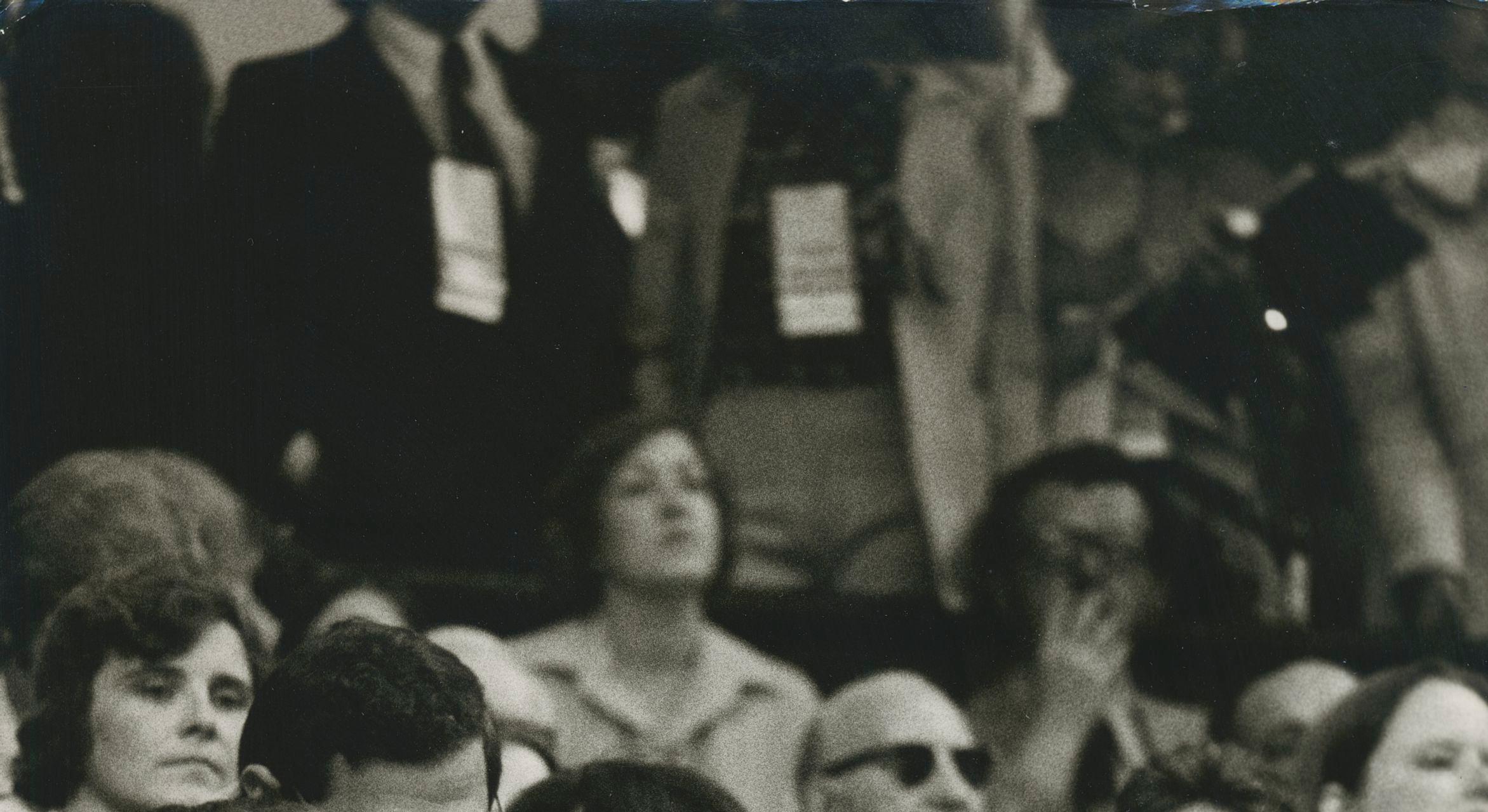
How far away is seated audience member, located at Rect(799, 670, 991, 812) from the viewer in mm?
2521

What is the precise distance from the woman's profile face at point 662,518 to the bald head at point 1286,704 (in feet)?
3.42

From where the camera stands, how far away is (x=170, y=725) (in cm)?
244

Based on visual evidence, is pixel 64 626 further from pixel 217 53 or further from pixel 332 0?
pixel 332 0

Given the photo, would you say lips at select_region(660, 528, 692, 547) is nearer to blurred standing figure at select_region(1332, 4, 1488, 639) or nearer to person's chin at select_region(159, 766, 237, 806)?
person's chin at select_region(159, 766, 237, 806)

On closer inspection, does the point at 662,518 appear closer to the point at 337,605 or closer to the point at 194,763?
the point at 337,605

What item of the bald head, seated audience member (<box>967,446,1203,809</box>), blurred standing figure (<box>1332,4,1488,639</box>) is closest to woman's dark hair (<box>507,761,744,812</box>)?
seated audience member (<box>967,446,1203,809</box>)

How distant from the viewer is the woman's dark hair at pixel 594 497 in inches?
99.7

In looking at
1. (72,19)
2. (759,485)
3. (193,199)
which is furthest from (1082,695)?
(72,19)

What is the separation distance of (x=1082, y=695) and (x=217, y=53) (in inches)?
80.2

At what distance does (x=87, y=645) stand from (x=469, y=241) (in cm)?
100

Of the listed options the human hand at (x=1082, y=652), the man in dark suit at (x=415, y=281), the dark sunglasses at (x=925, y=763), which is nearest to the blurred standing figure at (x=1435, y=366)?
the human hand at (x=1082, y=652)

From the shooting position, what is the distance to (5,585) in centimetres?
246

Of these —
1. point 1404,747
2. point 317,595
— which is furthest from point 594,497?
point 1404,747

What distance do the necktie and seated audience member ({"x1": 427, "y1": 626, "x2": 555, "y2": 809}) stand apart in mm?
891
